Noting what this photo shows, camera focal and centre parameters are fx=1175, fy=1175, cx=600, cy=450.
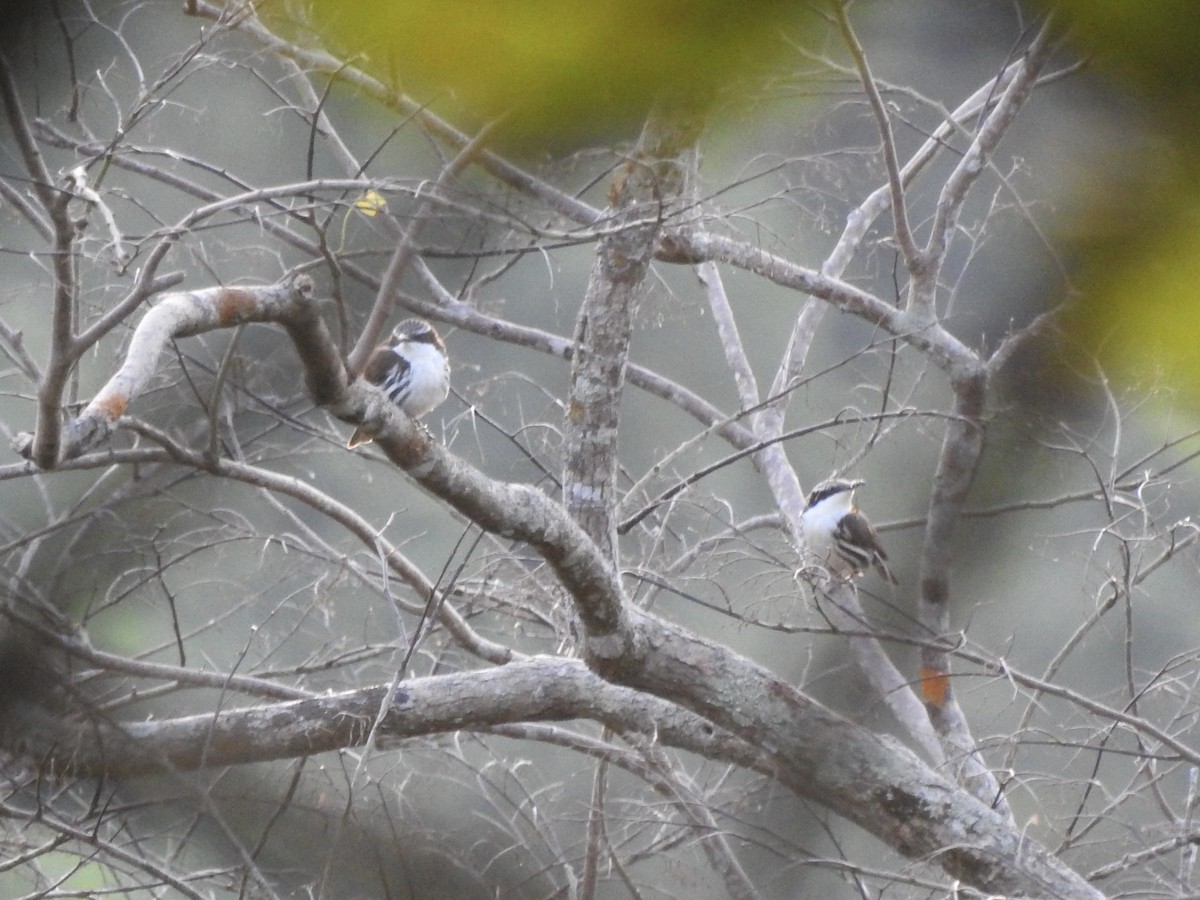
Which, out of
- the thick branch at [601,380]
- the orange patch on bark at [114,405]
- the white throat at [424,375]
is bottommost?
the white throat at [424,375]

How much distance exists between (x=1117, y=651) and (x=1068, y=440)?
248cm

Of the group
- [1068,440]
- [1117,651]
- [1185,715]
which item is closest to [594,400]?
[1117,651]

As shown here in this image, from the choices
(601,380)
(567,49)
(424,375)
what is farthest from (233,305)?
(424,375)

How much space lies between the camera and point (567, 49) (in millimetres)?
412

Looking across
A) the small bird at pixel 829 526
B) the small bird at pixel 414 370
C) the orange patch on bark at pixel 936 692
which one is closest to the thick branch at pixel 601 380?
the small bird at pixel 829 526

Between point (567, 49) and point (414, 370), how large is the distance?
3430mm

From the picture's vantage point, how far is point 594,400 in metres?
2.76

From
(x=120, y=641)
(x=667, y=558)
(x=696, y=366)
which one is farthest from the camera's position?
(x=696, y=366)

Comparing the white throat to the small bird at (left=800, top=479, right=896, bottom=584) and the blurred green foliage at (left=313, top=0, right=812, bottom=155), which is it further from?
the blurred green foliage at (left=313, top=0, right=812, bottom=155)

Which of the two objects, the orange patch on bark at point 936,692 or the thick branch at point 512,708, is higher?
the orange patch on bark at point 936,692

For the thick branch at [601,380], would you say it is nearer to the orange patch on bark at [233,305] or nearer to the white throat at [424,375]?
the white throat at [424,375]

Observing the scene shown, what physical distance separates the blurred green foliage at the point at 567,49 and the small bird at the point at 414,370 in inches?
131

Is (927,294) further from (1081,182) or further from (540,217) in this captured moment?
(1081,182)

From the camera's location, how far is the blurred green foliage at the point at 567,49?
1.35ft
